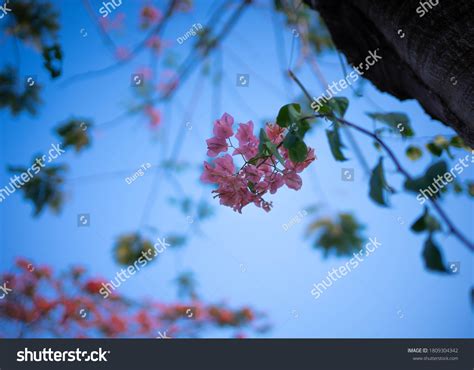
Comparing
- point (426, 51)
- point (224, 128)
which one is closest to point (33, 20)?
point (224, 128)

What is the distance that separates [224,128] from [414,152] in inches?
23.2

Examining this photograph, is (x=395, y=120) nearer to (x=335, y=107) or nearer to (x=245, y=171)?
(x=335, y=107)

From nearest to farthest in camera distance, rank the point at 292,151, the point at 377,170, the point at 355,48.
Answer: the point at 377,170, the point at 292,151, the point at 355,48

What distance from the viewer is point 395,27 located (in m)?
0.76

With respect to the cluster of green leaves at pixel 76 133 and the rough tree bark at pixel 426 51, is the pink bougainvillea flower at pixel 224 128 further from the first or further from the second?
the cluster of green leaves at pixel 76 133

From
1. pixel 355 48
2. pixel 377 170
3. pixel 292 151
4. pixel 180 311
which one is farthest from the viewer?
pixel 180 311

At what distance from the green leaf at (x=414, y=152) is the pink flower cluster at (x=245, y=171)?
18.4 inches

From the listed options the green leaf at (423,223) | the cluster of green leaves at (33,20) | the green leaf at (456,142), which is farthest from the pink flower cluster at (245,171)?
the cluster of green leaves at (33,20)

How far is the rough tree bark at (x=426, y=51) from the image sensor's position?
2.02 feet

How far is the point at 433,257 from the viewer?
40 centimetres
